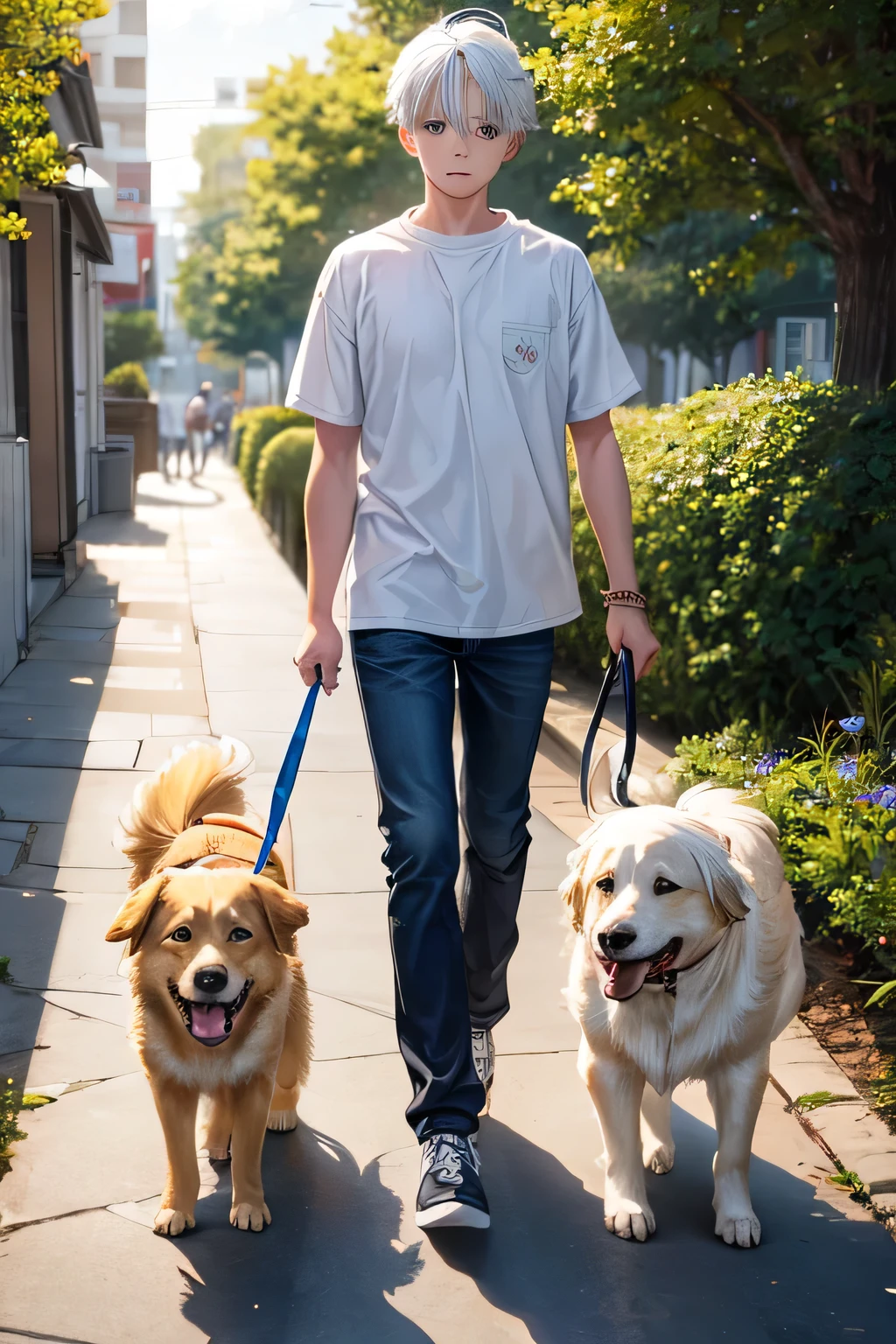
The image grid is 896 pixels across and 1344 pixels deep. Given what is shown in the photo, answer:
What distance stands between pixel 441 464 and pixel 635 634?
0.59 meters

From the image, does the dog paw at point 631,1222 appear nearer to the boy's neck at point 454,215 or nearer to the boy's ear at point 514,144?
the boy's neck at point 454,215

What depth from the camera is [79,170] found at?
13.4 metres

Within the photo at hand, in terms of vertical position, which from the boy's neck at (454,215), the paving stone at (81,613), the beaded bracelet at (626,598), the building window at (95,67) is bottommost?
the paving stone at (81,613)

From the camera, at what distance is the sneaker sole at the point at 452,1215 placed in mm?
2938

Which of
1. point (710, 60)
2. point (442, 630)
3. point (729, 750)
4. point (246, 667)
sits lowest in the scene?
point (246, 667)

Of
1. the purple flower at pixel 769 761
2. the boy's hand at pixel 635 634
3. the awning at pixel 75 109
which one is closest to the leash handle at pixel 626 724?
the boy's hand at pixel 635 634

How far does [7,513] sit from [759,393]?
4476 millimetres

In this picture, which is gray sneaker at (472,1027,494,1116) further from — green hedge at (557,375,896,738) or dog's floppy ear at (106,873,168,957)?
green hedge at (557,375,896,738)

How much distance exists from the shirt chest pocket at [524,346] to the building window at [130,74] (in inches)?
551

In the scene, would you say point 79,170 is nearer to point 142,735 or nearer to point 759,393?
point 142,735

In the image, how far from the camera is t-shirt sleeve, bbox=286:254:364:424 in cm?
304

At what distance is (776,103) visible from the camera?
8031 mm

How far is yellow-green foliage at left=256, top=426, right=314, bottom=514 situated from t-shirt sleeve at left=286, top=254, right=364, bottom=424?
10.7 m

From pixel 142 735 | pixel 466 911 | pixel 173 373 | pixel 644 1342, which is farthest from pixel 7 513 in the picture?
pixel 173 373
